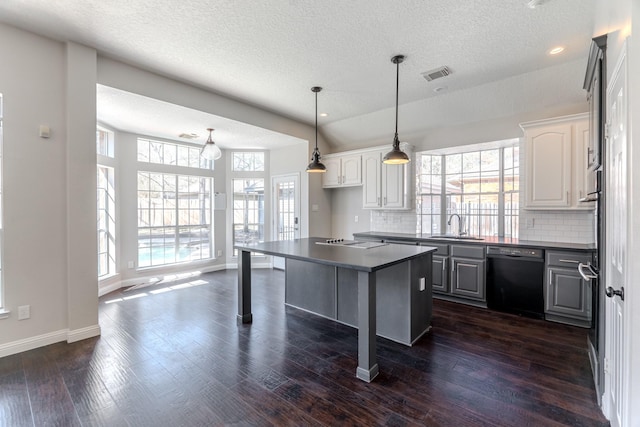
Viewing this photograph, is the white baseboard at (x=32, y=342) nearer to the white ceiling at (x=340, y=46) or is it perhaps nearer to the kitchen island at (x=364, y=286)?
the kitchen island at (x=364, y=286)

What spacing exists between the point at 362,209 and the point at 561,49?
3594mm

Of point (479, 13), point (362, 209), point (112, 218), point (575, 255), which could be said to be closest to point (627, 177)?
point (479, 13)

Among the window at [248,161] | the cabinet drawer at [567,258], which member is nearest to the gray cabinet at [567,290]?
the cabinet drawer at [567,258]

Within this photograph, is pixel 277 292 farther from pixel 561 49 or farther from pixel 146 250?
pixel 561 49

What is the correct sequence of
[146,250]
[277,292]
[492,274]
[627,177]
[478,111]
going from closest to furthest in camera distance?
[627,177] → [492,274] → [478,111] → [277,292] → [146,250]

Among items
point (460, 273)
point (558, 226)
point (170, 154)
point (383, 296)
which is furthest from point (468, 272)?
point (170, 154)

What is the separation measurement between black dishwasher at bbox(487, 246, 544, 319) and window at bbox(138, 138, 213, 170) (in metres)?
5.35

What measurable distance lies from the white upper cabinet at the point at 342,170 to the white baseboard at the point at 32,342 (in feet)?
14.4

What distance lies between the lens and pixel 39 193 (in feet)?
9.05

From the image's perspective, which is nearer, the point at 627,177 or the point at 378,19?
the point at 627,177

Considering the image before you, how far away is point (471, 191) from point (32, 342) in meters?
5.78

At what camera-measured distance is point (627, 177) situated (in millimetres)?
1299

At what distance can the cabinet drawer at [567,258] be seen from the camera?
10.2ft

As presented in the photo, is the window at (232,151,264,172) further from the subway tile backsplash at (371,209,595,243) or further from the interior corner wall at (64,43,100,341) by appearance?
the subway tile backsplash at (371,209,595,243)
